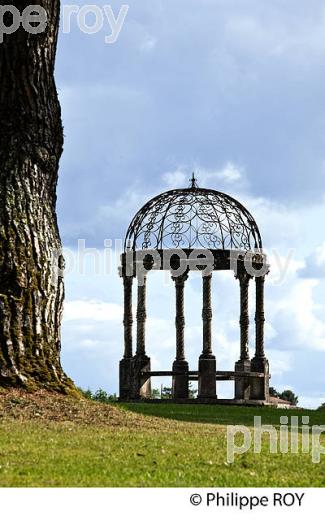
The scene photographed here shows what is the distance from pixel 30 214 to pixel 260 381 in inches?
704

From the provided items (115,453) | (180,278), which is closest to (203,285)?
(180,278)

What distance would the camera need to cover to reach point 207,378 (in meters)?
30.3

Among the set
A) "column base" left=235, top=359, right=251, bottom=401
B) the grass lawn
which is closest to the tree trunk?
the grass lawn

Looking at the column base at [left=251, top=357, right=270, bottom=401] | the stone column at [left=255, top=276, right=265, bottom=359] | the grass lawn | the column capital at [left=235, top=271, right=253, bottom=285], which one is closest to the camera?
the grass lawn

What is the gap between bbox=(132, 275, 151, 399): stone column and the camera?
31141 millimetres

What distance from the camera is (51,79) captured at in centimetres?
1647

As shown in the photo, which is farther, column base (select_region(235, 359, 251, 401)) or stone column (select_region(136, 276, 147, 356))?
column base (select_region(235, 359, 251, 401))

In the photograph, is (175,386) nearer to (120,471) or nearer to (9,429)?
(9,429)

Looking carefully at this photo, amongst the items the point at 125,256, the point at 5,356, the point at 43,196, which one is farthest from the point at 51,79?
the point at 125,256

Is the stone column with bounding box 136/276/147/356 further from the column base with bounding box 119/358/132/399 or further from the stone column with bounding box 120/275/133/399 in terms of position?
the column base with bounding box 119/358/132/399

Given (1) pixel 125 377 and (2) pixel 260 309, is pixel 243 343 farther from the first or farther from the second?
(1) pixel 125 377

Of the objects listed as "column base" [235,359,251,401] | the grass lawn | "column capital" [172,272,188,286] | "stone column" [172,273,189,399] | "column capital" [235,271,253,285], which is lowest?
the grass lawn

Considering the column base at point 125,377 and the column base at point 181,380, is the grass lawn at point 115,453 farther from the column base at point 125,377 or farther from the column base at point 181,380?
the column base at point 125,377

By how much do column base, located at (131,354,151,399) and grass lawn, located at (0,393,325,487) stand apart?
15.3 meters
